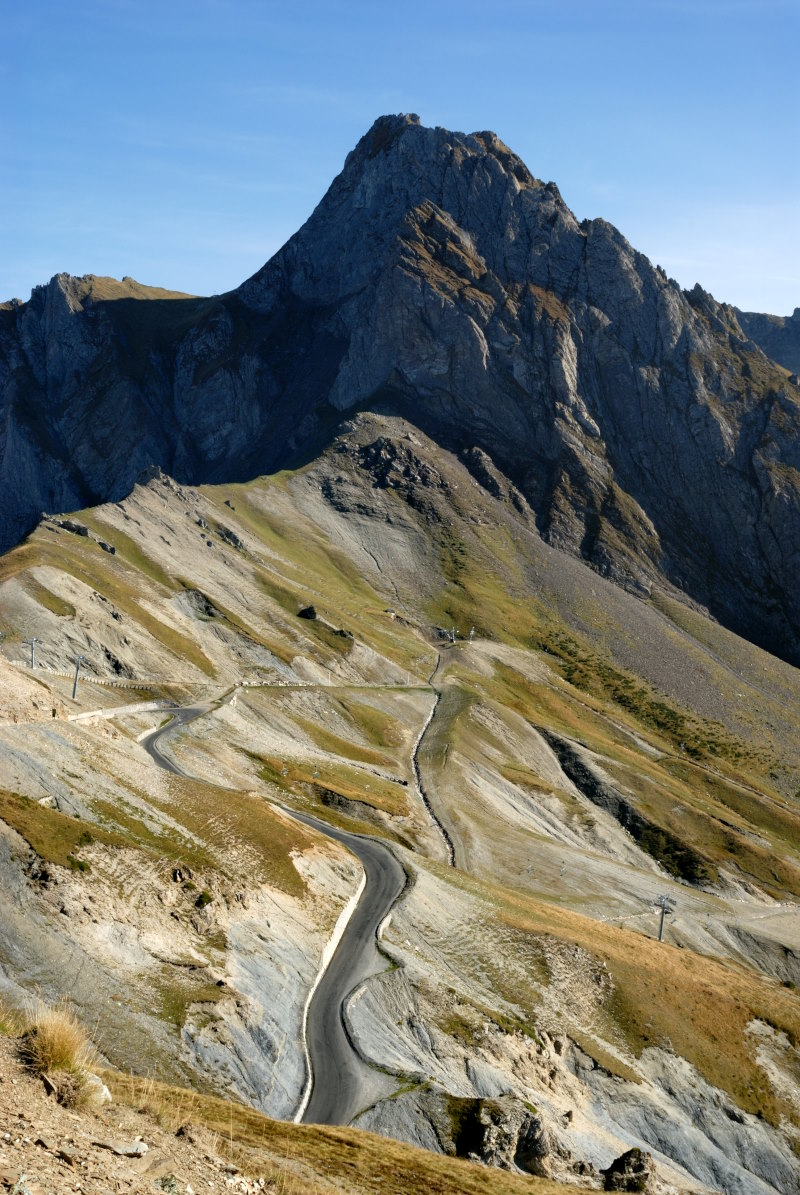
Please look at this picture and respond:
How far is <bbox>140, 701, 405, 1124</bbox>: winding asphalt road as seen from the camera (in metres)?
42.9

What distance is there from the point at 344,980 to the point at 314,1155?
3206 cm

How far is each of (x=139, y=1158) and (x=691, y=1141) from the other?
5398 cm

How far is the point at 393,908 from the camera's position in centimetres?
6444

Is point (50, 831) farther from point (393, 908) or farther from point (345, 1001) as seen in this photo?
point (393, 908)

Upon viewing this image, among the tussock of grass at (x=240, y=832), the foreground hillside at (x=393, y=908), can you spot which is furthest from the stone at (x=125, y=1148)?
the tussock of grass at (x=240, y=832)

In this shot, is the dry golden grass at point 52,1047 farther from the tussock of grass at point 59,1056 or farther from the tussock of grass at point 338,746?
the tussock of grass at point 338,746

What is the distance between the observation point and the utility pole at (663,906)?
325 ft

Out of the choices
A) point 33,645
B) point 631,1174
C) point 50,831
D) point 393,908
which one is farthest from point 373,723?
point 631,1174

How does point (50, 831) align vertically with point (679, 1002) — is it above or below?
above

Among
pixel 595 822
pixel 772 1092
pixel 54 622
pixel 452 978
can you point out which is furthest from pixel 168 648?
pixel 772 1092

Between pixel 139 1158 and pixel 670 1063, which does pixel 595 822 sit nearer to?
pixel 670 1063

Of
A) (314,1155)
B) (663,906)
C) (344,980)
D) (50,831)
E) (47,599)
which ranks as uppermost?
(314,1155)

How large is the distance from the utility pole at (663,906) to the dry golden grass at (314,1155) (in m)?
74.7

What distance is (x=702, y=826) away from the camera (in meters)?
147
